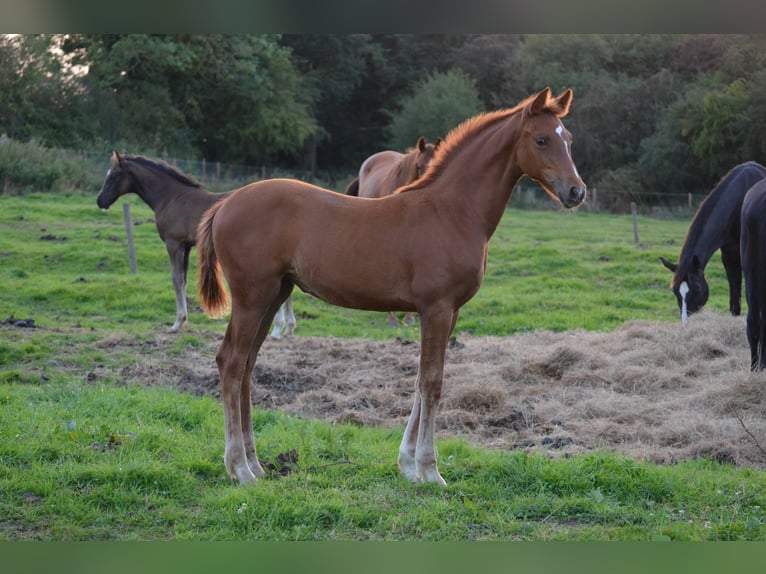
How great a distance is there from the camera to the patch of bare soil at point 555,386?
6.28 m

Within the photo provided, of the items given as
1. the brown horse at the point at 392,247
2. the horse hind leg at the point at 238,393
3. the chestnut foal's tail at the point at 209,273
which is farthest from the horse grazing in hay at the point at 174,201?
the brown horse at the point at 392,247

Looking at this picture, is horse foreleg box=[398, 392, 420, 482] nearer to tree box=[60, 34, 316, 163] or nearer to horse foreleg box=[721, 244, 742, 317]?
horse foreleg box=[721, 244, 742, 317]

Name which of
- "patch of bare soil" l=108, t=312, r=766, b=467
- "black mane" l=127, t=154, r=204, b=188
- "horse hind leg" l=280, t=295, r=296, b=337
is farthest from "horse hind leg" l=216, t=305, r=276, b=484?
"black mane" l=127, t=154, r=204, b=188

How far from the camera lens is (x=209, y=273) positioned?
18.3 feet

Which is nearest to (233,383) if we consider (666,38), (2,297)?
(2,297)

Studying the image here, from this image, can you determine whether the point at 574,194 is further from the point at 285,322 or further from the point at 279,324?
the point at 279,324

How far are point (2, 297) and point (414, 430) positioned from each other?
29.8 ft

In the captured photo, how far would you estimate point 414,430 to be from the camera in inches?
209

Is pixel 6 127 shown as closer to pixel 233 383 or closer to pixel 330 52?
pixel 330 52

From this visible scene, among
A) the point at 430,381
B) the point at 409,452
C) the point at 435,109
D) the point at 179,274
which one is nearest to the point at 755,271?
the point at 430,381

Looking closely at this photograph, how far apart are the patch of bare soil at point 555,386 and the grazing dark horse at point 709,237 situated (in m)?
0.83

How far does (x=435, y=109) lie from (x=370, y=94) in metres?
6.38

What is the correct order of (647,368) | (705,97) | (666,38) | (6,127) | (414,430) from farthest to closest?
(666,38) < (705,97) < (6,127) < (647,368) < (414,430)

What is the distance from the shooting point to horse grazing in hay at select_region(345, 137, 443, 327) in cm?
1092
